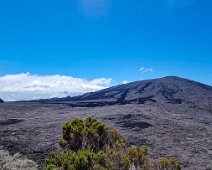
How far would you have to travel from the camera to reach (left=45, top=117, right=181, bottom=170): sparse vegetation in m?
16.7

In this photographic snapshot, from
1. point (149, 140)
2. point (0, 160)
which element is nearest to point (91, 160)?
point (0, 160)

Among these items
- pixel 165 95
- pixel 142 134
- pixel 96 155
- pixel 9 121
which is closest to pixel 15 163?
pixel 96 155

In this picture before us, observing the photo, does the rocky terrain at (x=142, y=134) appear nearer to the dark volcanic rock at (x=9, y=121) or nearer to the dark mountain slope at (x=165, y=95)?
the dark volcanic rock at (x=9, y=121)

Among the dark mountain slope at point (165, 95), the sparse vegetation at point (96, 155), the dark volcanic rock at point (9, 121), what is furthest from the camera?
the dark mountain slope at point (165, 95)

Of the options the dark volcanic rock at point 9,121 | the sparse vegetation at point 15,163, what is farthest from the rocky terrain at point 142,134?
the sparse vegetation at point 15,163

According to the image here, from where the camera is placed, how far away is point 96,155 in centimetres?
1716

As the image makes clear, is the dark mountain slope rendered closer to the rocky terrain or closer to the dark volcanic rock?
the rocky terrain

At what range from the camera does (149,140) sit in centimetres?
3353

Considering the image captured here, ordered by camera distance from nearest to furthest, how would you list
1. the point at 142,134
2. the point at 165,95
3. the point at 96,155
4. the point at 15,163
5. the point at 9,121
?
the point at 96,155 → the point at 15,163 → the point at 142,134 → the point at 9,121 → the point at 165,95

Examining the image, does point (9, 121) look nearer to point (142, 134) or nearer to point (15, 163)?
point (142, 134)

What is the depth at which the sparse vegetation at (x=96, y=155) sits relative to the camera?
54.8ft

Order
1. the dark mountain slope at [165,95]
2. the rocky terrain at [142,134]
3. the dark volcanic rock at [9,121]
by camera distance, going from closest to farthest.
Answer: the rocky terrain at [142,134] → the dark volcanic rock at [9,121] → the dark mountain slope at [165,95]

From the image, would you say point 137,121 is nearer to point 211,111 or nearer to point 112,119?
point 112,119

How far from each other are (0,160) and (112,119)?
2152cm
